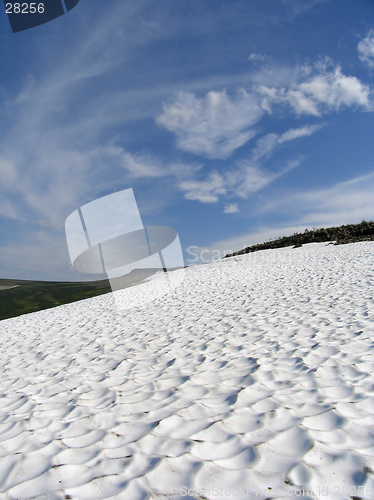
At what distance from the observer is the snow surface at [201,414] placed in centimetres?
214

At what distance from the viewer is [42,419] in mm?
3461

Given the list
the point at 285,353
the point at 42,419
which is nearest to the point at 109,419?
the point at 42,419

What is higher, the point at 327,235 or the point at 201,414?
the point at 327,235

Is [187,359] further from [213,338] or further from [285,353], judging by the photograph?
[285,353]

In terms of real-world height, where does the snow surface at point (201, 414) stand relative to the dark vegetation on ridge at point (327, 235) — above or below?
below

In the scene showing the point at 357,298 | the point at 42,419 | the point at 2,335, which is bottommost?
the point at 357,298

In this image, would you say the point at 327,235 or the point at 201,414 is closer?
the point at 201,414

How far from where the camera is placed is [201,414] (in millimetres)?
3061

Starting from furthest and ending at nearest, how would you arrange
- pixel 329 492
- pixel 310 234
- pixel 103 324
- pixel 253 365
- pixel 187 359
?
pixel 310 234
pixel 103 324
pixel 187 359
pixel 253 365
pixel 329 492

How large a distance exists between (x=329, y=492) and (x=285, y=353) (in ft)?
9.12

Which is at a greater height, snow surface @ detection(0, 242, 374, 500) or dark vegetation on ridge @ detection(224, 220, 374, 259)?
dark vegetation on ridge @ detection(224, 220, 374, 259)

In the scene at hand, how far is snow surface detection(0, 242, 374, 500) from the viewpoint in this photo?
2141mm

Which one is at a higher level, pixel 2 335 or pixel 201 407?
pixel 2 335

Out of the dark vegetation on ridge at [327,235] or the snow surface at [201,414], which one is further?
the dark vegetation on ridge at [327,235]
